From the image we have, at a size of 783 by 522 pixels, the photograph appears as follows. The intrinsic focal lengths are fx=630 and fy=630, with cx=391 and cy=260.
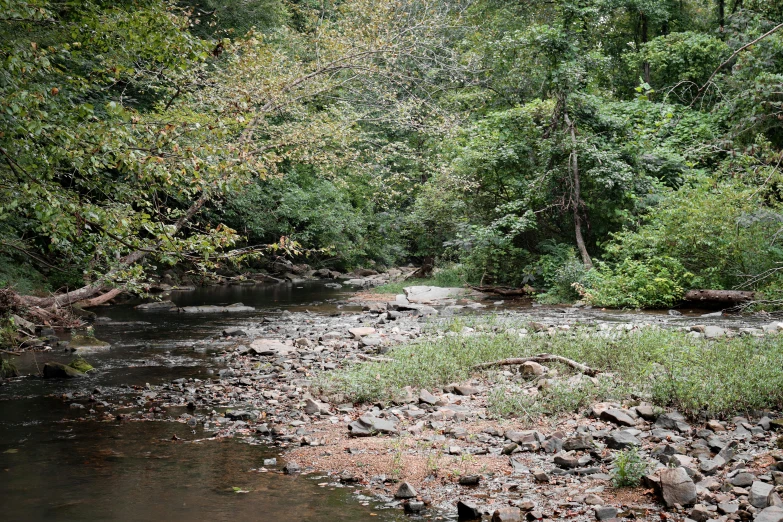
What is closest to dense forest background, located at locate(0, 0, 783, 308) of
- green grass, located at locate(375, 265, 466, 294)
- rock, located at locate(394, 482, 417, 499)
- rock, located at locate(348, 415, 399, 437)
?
green grass, located at locate(375, 265, 466, 294)

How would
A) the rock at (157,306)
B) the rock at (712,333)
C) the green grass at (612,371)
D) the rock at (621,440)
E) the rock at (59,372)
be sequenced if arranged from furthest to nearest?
the rock at (157,306) < the rock at (712,333) < the rock at (59,372) < the green grass at (612,371) < the rock at (621,440)

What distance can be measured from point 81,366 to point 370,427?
19.3 ft

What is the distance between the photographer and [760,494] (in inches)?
163

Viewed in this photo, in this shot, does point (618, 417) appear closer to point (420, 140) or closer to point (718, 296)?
point (718, 296)

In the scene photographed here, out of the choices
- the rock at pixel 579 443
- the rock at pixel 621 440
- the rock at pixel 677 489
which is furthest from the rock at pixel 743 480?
the rock at pixel 579 443

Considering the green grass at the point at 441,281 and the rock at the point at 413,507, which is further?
the green grass at the point at 441,281

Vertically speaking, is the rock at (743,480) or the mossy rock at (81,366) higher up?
the rock at (743,480)

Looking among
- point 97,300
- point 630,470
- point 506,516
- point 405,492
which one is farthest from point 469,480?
point 97,300

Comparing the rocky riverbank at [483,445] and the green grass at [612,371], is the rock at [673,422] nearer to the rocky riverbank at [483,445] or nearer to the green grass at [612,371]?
the rocky riverbank at [483,445]

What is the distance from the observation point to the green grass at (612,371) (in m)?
6.19

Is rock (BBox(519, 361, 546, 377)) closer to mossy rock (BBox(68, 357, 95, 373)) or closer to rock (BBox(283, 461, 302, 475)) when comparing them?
rock (BBox(283, 461, 302, 475))

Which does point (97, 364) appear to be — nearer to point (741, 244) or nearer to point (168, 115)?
point (168, 115)

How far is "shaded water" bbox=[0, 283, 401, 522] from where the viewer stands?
15.5ft

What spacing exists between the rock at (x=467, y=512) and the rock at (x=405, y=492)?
459 millimetres
